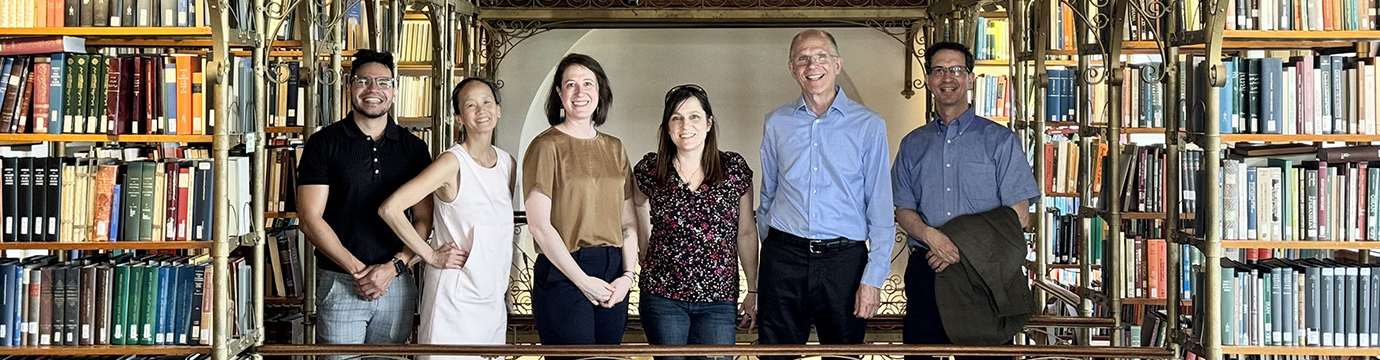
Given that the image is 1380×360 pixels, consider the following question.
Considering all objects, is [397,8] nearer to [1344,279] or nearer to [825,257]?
[825,257]

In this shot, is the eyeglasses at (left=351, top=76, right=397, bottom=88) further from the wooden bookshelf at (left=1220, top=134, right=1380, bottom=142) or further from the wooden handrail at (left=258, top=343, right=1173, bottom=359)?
the wooden bookshelf at (left=1220, top=134, right=1380, bottom=142)

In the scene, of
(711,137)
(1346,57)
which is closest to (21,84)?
(711,137)

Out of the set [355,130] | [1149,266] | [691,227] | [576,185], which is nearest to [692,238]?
[691,227]

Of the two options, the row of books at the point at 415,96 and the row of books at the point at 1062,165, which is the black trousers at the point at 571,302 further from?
the row of books at the point at 415,96

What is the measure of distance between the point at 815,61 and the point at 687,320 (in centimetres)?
80

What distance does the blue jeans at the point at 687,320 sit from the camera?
339 cm

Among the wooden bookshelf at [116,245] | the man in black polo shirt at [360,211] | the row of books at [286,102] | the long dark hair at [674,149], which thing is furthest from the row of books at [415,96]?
the long dark hair at [674,149]

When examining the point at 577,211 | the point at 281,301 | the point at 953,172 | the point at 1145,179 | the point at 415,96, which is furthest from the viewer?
the point at 415,96

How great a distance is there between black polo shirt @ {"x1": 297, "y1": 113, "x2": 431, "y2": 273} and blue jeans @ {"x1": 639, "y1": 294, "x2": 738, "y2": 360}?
865mm

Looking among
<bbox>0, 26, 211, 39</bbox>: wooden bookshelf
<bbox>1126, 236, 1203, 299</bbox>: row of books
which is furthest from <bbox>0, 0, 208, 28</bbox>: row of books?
<bbox>1126, 236, 1203, 299</bbox>: row of books

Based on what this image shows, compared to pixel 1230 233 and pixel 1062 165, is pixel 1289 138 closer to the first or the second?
pixel 1230 233

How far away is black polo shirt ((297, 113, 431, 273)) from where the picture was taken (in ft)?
11.9

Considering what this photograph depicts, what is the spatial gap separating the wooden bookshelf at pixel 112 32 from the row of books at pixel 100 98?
0.22ft

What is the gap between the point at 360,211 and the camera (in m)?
3.64
